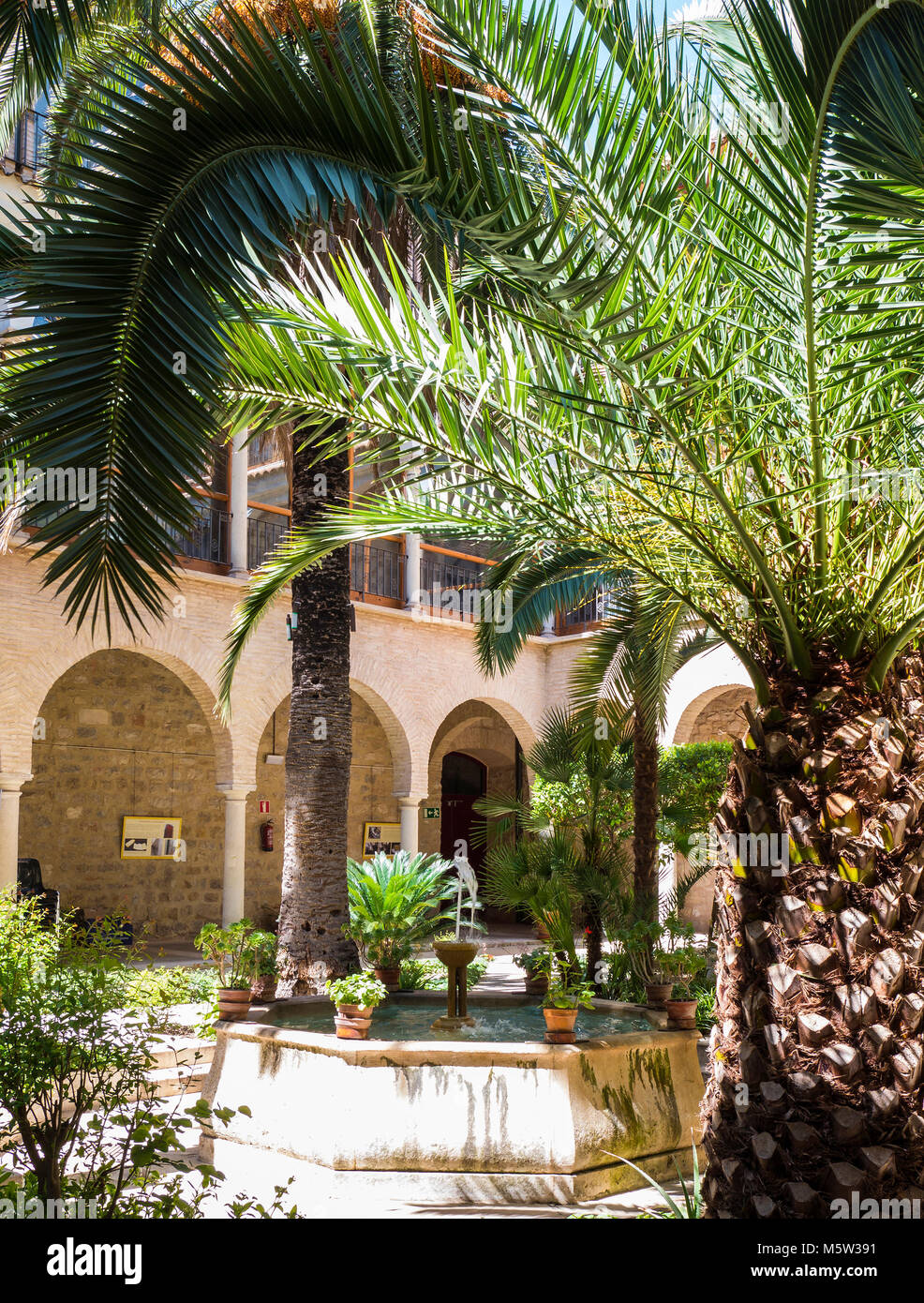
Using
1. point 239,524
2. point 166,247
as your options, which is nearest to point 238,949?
point 166,247

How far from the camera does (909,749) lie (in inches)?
126

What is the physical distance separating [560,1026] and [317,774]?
285 cm

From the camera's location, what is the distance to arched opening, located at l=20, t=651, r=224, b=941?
49.8 ft

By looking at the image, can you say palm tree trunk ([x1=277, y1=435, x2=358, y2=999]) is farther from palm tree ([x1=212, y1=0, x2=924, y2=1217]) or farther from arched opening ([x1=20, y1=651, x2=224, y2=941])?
arched opening ([x1=20, y1=651, x2=224, y2=941])

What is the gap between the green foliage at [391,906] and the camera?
8.04m

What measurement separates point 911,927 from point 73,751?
45.6 feet

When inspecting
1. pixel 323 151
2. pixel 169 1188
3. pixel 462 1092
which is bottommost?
pixel 462 1092

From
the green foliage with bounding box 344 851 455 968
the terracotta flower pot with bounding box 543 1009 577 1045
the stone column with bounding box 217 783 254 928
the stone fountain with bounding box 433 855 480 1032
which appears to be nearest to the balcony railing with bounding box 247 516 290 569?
the stone column with bounding box 217 783 254 928

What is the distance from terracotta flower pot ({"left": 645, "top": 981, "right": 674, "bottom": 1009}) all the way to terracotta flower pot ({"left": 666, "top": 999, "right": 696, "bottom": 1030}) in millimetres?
196

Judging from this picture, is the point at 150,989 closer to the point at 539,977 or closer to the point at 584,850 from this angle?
the point at 539,977

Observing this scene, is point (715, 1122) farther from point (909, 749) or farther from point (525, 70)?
point (525, 70)

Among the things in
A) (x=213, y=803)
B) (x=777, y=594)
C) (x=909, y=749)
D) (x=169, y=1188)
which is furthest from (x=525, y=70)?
(x=213, y=803)

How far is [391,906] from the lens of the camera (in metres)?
8.06

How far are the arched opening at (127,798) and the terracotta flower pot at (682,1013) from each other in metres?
9.15
